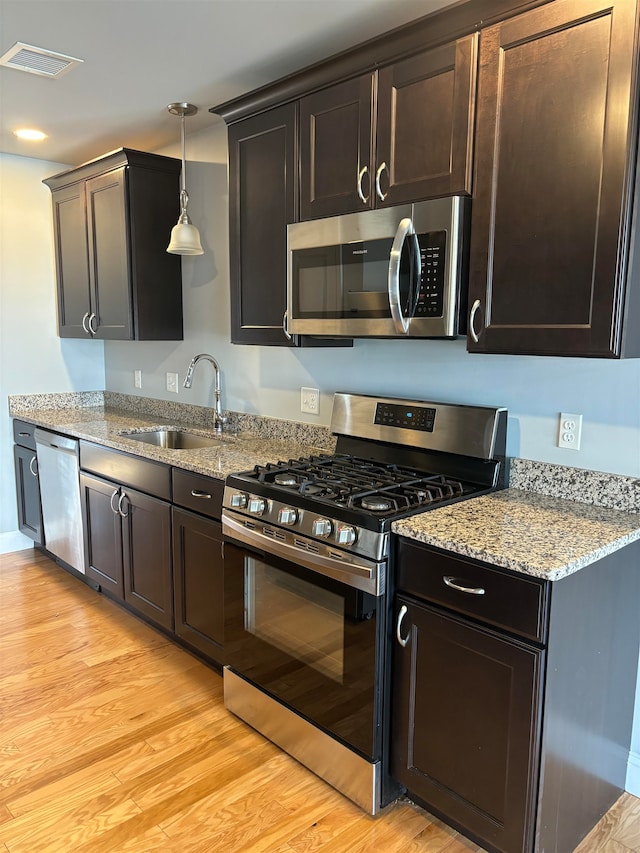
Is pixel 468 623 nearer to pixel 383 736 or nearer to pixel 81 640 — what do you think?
pixel 383 736

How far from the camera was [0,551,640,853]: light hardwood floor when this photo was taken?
1.84 m

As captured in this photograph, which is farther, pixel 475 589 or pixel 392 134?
pixel 392 134

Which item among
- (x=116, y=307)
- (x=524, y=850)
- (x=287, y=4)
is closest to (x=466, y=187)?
(x=287, y=4)

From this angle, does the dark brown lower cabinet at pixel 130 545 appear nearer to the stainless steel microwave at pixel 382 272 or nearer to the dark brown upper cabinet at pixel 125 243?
the dark brown upper cabinet at pixel 125 243

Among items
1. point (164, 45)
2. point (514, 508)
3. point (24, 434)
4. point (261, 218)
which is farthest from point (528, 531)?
point (24, 434)

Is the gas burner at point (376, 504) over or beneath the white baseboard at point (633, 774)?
over

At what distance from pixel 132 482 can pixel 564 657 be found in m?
2.02

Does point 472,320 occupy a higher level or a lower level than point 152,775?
higher

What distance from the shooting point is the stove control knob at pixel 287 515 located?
1986mm

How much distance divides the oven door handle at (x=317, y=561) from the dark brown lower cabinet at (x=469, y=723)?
0.11m

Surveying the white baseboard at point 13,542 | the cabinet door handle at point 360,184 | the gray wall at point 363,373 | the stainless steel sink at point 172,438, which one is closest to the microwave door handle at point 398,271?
the cabinet door handle at point 360,184

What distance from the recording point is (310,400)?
2.89m

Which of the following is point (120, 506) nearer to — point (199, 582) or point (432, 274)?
point (199, 582)

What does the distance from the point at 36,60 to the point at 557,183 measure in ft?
6.60
